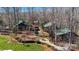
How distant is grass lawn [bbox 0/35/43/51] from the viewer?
5.16ft

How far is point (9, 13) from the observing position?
1593 mm

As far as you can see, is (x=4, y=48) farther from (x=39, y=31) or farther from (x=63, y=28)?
(x=63, y=28)

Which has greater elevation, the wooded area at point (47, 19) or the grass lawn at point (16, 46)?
the wooded area at point (47, 19)

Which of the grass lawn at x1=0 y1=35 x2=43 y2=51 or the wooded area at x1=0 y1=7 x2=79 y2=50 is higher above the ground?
the wooded area at x1=0 y1=7 x2=79 y2=50

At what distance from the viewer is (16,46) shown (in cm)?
158

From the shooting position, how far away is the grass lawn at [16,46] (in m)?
1.57

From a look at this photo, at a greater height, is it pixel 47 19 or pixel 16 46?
pixel 47 19

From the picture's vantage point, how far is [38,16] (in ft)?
5.20
